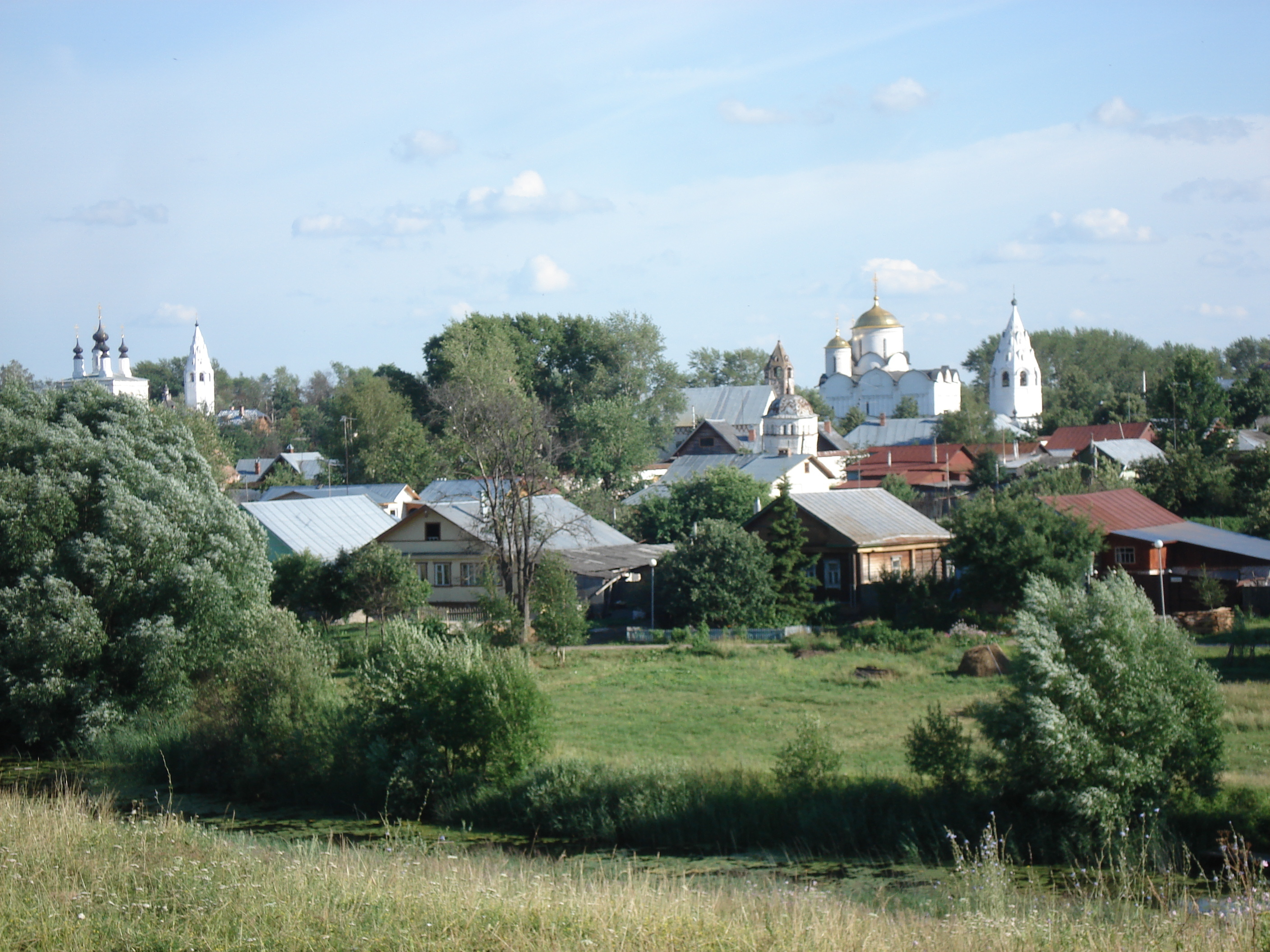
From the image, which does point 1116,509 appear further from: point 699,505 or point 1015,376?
point 1015,376

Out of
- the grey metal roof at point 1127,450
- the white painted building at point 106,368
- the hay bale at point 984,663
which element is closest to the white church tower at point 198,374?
the white painted building at point 106,368

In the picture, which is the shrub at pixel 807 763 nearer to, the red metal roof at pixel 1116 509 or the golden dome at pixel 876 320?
the red metal roof at pixel 1116 509

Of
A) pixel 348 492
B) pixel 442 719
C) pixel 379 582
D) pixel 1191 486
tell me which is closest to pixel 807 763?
pixel 442 719

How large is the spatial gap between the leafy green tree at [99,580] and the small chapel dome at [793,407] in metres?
45.0

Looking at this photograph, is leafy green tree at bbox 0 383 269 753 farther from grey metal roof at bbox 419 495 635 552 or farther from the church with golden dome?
the church with golden dome

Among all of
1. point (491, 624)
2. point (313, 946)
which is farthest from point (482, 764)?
point (491, 624)

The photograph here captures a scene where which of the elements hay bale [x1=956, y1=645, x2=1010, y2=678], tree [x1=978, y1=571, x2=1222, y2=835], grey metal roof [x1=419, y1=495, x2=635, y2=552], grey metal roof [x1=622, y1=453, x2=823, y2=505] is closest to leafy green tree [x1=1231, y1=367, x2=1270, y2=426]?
grey metal roof [x1=622, y1=453, x2=823, y2=505]

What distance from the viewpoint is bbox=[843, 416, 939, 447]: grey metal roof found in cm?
8469

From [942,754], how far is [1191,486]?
1469 inches

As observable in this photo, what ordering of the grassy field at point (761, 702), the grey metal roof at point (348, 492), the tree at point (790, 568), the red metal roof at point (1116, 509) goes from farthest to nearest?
the grey metal roof at point (348, 492)
the red metal roof at point (1116, 509)
the tree at point (790, 568)
the grassy field at point (761, 702)

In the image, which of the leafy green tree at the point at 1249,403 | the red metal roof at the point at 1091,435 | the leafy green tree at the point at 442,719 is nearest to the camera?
the leafy green tree at the point at 442,719

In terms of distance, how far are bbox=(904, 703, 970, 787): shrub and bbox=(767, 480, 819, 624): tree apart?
16940 millimetres

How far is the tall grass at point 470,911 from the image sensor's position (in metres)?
7.34

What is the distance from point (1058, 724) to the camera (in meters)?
12.6
